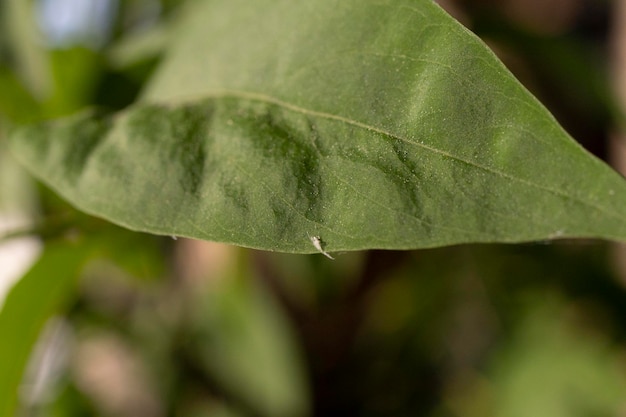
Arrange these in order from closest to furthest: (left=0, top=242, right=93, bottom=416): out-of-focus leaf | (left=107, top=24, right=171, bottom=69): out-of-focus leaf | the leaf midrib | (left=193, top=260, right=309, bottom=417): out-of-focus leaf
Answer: the leaf midrib
(left=0, top=242, right=93, bottom=416): out-of-focus leaf
(left=107, top=24, right=171, bottom=69): out-of-focus leaf
(left=193, top=260, right=309, bottom=417): out-of-focus leaf

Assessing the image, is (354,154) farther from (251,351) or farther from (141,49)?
(251,351)

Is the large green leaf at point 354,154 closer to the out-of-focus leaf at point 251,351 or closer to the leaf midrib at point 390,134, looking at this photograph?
the leaf midrib at point 390,134

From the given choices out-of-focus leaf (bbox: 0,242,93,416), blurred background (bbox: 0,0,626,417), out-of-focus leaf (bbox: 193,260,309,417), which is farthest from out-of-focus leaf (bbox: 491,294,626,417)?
out-of-focus leaf (bbox: 0,242,93,416)

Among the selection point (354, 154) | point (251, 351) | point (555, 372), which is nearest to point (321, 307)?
point (251, 351)

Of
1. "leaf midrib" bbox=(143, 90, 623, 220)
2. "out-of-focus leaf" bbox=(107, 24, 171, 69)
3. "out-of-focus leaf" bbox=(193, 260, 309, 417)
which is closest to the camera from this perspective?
"leaf midrib" bbox=(143, 90, 623, 220)

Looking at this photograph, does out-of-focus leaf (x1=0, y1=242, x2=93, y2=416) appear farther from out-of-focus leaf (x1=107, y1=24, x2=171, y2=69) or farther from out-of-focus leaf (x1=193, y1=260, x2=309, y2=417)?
out-of-focus leaf (x1=193, y1=260, x2=309, y2=417)

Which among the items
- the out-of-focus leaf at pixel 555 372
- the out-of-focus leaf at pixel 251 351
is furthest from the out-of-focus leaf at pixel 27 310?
the out-of-focus leaf at pixel 555 372

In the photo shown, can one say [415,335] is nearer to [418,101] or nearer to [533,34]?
[533,34]
